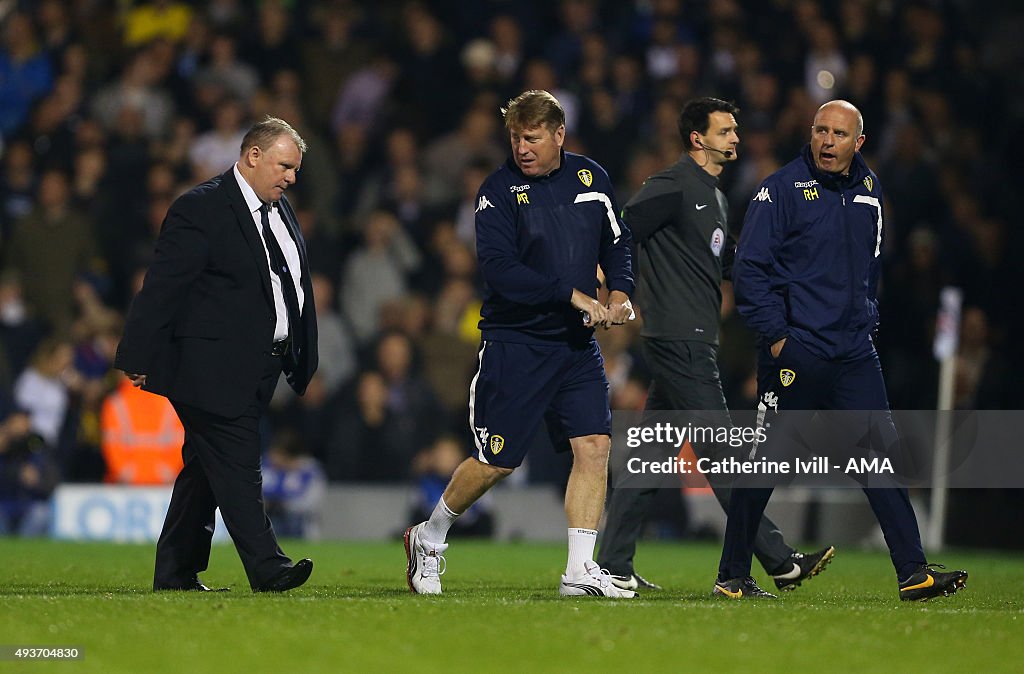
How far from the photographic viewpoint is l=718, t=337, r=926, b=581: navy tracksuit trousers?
26.8 feet

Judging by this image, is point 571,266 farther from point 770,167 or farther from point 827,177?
point 770,167

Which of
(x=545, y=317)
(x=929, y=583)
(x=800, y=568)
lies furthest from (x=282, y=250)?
(x=929, y=583)

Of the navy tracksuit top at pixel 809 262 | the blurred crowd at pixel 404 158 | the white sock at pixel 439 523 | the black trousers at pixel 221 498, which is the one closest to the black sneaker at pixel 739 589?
the navy tracksuit top at pixel 809 262

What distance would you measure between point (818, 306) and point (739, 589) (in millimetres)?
1440

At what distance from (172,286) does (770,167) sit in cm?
915

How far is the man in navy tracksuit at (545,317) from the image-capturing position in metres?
8.07

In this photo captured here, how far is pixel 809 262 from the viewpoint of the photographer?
8.22 m

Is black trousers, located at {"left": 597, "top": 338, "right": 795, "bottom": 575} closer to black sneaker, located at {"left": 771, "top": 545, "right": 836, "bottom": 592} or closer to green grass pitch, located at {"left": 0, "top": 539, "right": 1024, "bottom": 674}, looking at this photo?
black sneaker, located at {"left": 771, "top": 545, "right": 836, "bottom": 592}

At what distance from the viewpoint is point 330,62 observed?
18.7 meters

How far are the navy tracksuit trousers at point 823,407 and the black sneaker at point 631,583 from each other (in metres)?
0.72

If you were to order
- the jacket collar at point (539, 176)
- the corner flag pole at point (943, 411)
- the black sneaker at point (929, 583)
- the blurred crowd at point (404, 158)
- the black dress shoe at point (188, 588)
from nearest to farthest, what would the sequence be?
the black sneaker at point (929, 583), the jacket collar at point (539, 176), the black dress shoe at point (188, 588), the corner flag pole at point (943, 411), the blurred crowd at point (404, 158)

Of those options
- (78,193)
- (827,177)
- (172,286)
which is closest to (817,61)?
(78,193)

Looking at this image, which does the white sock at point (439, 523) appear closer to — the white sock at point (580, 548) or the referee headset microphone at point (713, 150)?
the white sock at point (580, 548)

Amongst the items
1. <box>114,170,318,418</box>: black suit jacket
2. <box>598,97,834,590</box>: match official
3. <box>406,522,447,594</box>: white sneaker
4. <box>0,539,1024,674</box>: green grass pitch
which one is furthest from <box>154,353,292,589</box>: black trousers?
<box>598,97,834,590</box>: match official
